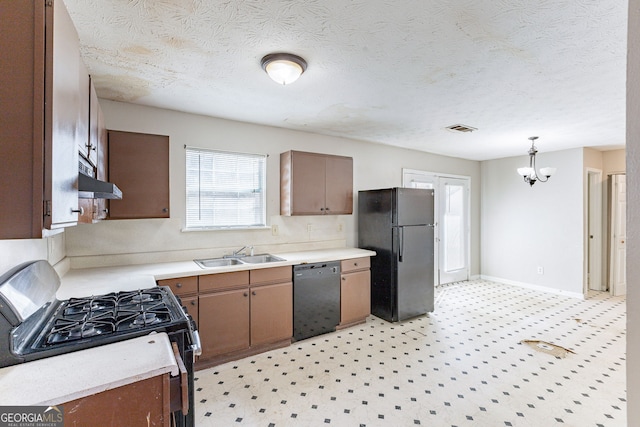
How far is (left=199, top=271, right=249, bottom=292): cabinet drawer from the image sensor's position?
266 centimetres

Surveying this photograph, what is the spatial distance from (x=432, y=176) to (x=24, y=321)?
17.6ft

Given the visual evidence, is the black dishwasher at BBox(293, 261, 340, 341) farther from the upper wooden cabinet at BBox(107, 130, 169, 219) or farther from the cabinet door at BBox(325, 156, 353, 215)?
the upper wooden cabinet at BBox(107, 130, 169, 219)

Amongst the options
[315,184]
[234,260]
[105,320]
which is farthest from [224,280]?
[315,184]

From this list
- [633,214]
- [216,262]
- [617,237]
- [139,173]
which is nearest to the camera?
[633,214]

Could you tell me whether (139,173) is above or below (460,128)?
below

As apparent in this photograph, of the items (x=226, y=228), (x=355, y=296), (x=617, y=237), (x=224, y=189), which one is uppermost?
(x=224, y=189)

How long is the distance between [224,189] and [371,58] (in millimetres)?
2137

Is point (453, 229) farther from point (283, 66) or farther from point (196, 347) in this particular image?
point (196, 347)

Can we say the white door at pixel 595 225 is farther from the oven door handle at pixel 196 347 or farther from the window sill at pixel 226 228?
the oven door handle at pixel 196 347

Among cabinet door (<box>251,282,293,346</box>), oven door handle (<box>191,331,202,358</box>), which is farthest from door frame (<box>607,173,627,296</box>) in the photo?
oven door handle (<box>191,331,202,358</box>)

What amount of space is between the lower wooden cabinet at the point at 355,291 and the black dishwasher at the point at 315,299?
94mm

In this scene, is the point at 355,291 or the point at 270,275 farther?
the point at 355,291

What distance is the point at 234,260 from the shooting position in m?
3.30

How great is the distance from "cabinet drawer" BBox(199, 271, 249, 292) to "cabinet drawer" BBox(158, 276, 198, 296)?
0.19ft
